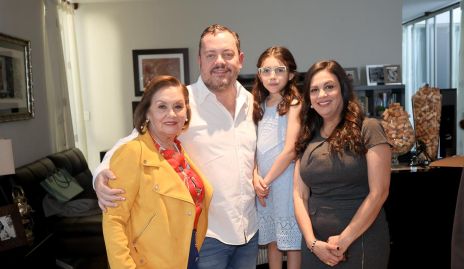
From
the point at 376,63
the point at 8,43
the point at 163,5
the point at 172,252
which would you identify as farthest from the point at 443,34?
the point at 172,252

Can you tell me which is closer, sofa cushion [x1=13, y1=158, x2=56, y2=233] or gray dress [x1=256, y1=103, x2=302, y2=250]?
gray dress [x1=256, y1=103, x2=302, y2=250]

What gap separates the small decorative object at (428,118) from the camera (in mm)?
2389

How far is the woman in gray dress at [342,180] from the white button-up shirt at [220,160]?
28cm

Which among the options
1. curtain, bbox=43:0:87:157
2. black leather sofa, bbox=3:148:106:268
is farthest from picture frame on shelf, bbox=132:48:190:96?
black leather sofa, bbox=3:148:106:268

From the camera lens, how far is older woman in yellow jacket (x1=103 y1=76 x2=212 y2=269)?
1.41 meters

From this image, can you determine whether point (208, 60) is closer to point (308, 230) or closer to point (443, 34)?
point (308, 230)

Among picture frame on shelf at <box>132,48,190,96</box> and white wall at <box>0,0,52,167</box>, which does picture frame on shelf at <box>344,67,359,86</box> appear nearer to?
picture frame on shelf at <box>132,48,190,96</box>

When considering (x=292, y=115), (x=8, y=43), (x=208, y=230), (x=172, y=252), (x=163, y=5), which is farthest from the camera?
(x=163, y=5)

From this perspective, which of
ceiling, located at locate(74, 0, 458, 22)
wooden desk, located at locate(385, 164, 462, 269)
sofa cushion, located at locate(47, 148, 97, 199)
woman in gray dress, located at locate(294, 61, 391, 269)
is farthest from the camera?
ceiling, located at locate(74, 0, 458, 22)

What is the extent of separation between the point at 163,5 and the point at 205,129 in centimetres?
418

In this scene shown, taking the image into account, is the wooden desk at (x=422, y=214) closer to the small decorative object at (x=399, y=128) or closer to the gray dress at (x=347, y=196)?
the small decorative object at (x=399, y=128)

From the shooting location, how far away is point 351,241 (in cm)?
169

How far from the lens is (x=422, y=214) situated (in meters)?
2.33

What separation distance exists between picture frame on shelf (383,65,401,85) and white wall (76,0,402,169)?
21 centimetres
